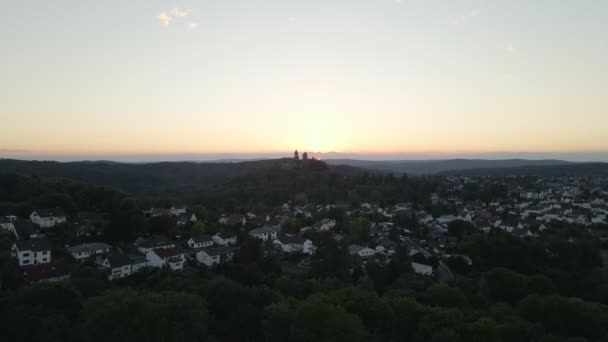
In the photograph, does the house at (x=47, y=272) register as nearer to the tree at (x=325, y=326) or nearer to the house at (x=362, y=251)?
the tree at (x=325, y=326)

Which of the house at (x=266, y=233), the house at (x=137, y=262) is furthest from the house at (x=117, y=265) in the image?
the house at (x=266, y=233)

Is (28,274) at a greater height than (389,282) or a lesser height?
greater

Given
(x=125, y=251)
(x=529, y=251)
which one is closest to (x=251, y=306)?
(x=125, y=251)

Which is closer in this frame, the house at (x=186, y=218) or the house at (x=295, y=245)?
the house at (x=295, y=245)

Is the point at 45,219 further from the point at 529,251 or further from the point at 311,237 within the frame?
the point at 529,251

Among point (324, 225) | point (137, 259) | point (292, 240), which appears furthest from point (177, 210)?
point (137, 259)

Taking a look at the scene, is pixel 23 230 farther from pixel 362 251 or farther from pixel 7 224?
pixel 362 251

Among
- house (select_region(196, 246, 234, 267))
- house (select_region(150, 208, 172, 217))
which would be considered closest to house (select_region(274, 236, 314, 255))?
house (select_region(196, 246, 234, 267))
